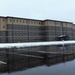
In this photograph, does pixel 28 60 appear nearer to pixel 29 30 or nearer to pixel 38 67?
pixel 38 67

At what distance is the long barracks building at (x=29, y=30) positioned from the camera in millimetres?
59562

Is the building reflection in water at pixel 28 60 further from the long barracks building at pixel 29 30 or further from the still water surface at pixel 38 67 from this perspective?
the long barracks building at pixel 29 30

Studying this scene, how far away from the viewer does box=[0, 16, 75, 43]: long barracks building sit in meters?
59.6

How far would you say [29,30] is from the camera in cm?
6750

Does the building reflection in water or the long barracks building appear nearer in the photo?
the building reflection in water

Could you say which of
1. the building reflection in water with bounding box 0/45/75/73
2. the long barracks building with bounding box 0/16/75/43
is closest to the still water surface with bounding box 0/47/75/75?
the building reflection in water with bounding box 0/45/75/73

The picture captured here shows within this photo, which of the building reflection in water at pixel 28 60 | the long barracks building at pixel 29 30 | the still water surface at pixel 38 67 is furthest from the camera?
the long barracks building at pixel 29 30

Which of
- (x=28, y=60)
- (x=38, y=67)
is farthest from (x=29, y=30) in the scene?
(x=38, y=67)

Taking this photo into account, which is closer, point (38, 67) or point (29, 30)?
point (38, 67)

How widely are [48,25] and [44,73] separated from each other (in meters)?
62.0

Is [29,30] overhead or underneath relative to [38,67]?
overhead

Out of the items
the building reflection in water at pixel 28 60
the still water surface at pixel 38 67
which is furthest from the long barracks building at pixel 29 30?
the still water surface at pixel 38 67

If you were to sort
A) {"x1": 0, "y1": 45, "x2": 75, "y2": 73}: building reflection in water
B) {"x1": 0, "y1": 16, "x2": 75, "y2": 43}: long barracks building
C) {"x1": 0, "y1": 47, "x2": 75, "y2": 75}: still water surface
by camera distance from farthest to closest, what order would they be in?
{"x1": 0, "y1": 16, "x2": 75, "y2": 43}: long barracks building, {"x1": 0, "y1": 45, "x2": 75, "y2": 73}: building reflection in water, {"x1": 0, "y1": 47, "x2": 75, "y2": 75}: still water surface

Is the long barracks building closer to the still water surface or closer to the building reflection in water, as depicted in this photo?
the building reflection in water
